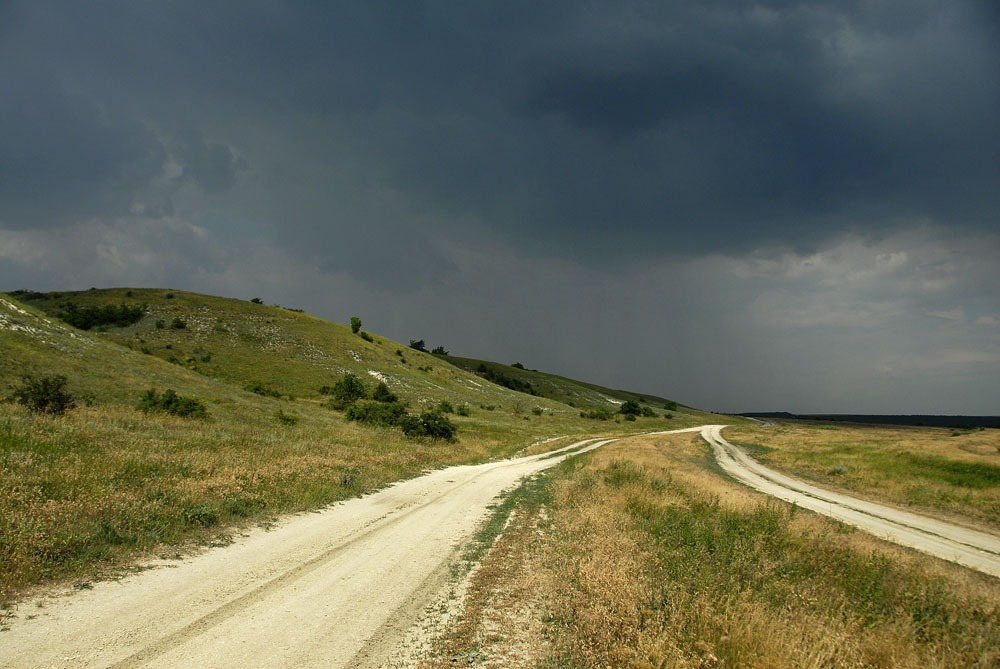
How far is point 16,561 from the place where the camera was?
703 cm

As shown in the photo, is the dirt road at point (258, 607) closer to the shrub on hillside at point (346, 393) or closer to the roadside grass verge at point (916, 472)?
the roadside grass verge at point (916, 472)

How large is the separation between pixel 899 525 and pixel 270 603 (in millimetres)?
28959

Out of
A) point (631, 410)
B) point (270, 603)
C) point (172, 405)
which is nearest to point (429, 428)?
point (172, 405)

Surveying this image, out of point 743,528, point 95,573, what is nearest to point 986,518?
point 743,528

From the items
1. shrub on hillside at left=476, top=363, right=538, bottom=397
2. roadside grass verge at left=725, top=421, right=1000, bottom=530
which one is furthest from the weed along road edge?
shrub on hillside at left=476, top=363, right=538, bottom=397

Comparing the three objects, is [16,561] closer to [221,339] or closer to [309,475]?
[309,475]

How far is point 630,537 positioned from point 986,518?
1126 inches

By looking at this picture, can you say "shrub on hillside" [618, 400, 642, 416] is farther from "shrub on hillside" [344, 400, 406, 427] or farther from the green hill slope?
"shrub on hillside" [344, 400, 406, 427]

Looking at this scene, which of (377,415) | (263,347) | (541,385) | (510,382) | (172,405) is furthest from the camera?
(541,385)

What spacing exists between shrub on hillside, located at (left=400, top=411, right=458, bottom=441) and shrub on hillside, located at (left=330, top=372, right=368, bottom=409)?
56.3 feet

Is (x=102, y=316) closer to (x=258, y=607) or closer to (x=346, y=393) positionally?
→ (x=346, y=393)

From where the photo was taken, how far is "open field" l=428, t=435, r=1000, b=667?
582cm

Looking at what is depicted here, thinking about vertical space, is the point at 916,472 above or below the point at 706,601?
below

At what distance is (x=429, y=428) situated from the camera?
39.7 metres
